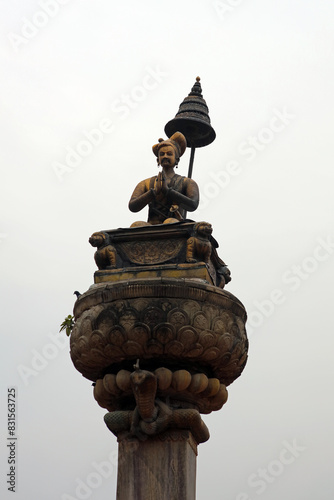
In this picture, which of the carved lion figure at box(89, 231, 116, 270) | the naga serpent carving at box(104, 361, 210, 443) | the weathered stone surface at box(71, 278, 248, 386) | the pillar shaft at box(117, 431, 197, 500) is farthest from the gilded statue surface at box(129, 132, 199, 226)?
the pillar shaft at box(117, 431, 197, 500)

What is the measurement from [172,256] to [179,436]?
230cm

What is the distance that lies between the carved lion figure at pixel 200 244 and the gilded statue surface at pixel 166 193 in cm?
109

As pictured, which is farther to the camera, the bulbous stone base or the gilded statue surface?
the gilded statue surface

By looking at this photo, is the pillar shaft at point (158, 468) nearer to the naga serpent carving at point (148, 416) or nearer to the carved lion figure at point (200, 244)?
the naga serpent carving at point (148, 416)

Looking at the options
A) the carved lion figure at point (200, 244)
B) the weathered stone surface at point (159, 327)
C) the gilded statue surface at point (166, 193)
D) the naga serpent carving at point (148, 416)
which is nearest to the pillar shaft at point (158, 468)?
the naga serpent carving at point (148, 416)

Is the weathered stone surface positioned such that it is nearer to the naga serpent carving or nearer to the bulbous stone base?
the bulbous stone base

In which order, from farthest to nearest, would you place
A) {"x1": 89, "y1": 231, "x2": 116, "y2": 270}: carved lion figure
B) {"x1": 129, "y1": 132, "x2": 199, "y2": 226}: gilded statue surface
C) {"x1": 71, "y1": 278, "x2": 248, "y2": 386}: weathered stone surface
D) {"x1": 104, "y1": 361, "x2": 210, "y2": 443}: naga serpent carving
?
1. {"x1": 129, "y1": 132, "x2": 199, "y2": 226}: gilded statue surface
2. {"x1": 89, "y1": 231, "x2": 116, "y2": 270}: carved lion figure
3. {"x1": 71, "y1": 278, "x2": 248, "y2": 386}: weathered stone surface
4. {"x1": 104, "y1": 361, "x2": 210, "y2": 443}: naga serpent carving

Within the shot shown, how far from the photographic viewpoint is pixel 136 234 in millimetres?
11086

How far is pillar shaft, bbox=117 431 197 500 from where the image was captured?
32.7 feet

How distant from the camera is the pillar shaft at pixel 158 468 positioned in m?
9.95

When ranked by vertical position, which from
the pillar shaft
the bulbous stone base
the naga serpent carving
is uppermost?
the bulbous stone base

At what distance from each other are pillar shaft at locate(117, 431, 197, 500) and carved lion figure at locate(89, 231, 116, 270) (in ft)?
7.58

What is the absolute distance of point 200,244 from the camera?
35.1ft

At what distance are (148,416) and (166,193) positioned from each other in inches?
136
